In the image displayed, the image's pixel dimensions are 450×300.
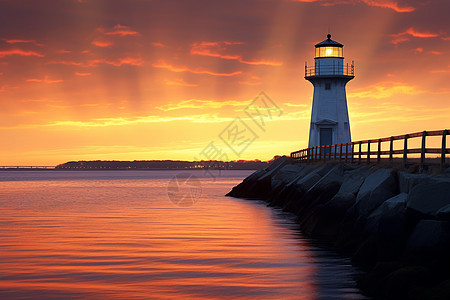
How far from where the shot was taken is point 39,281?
11.3 meters

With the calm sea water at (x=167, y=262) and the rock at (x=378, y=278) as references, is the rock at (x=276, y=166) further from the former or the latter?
the rock at (x=378, y=278)

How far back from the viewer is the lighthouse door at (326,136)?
4281cm

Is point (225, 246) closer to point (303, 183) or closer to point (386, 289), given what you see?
point (386, 289)

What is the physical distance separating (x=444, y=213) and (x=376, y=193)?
4539mm

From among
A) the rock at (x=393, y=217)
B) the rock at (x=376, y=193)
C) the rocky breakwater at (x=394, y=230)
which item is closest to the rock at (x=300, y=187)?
the rocky breakwater at (x=394, y=230)

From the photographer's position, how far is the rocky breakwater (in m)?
9.40

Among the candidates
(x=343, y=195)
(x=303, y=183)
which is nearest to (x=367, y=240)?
(x=343, y=195)

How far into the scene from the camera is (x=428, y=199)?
11.1m

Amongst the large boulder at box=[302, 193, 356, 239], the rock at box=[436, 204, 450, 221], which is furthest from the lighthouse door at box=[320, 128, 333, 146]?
the rock at box=[436, 204, 450, 221]

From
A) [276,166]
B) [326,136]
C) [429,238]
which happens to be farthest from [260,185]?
[429,238]

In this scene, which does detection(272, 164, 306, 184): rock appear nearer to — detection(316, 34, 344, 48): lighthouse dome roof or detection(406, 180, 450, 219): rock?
detection(316, 34, 344, 48): lighthouse dome roof

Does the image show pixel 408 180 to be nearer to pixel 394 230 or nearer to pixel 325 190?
pixel 394 230

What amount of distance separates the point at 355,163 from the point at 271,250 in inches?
351

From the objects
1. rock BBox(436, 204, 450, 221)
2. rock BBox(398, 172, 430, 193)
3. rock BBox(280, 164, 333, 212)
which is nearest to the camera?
rock BBox(436, 204, 450, 221)
